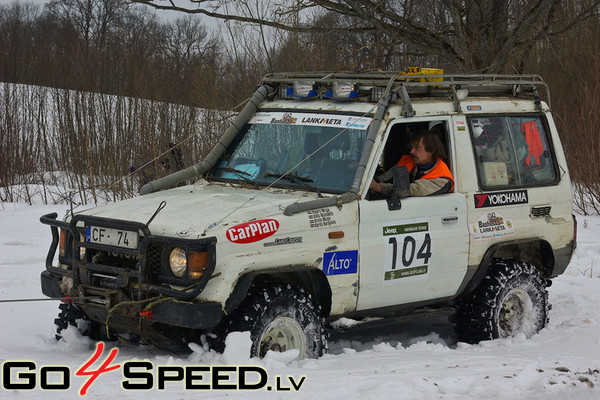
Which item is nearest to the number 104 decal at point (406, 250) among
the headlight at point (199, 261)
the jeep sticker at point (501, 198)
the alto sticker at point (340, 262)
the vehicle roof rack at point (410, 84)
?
the alto sticker at point (340, 262)

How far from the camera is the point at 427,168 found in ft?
21.8

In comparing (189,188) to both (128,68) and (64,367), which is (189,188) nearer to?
(64,367)

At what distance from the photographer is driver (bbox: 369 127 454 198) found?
644 cm

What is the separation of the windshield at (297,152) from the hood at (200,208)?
0.16 meters

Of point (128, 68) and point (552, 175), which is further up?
point (128, 68)

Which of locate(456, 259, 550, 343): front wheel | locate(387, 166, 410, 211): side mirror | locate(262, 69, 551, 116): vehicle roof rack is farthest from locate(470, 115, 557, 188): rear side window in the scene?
locate(387, 166, 410, 211): side mirror

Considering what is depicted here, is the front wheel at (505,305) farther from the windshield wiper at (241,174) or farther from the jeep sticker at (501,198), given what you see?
the windshield wiper at (241,174)

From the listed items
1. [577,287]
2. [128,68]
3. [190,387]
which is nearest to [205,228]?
[190,387]

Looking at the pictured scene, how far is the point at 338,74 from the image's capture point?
685 centimetres

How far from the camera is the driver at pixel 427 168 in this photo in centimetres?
644

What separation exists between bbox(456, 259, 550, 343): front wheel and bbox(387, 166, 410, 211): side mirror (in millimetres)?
1285

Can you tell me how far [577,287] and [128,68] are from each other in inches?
409

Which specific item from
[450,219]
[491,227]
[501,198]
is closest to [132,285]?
[450,219]

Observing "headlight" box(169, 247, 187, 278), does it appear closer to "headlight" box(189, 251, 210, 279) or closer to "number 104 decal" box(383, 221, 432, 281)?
"headlight" box(189, 251, 210, 279)
